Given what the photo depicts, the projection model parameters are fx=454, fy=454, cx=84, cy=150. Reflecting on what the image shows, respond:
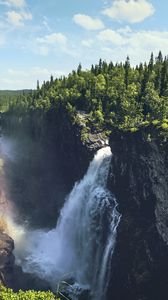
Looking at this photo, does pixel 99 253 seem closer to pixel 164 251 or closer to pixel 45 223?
pixel 164 251

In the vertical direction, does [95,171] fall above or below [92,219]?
above

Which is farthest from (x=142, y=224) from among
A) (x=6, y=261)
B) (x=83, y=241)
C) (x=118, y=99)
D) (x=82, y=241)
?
(x=118, y=99)

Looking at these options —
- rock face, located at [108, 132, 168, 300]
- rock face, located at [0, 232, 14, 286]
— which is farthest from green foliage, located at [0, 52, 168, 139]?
rock face, located at [0, 232, 14, 286]

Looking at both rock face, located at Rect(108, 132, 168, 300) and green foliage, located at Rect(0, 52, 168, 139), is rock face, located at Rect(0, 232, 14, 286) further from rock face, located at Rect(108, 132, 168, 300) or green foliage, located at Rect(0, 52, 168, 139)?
green foliage, located at Rect(0, 52, 168, 139)

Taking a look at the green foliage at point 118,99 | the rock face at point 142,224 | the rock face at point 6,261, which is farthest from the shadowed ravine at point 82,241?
the green foliage at point 118,99

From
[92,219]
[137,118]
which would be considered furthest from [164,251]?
[137,118]
